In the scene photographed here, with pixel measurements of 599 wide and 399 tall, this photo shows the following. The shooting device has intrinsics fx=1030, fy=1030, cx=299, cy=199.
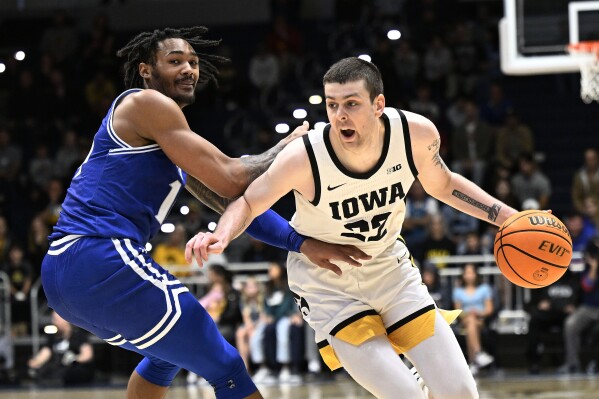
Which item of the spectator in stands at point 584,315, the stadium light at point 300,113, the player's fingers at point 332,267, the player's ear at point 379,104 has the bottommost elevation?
the spectator in stands at point 584,315

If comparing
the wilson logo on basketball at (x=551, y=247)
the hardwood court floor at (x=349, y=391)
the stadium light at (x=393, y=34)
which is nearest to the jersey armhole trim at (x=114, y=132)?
the wilson logo on basketball at (x=551, y=247)

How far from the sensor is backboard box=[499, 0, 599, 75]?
10.0m

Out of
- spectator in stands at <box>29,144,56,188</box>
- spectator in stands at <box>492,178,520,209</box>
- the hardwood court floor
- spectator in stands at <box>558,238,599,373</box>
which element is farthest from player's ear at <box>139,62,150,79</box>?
spectator in stands at <box>29,144,56,188</box>

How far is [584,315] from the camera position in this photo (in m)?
11.7

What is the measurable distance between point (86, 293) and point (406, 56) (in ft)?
41.5

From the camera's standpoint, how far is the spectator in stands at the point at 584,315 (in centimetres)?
1169

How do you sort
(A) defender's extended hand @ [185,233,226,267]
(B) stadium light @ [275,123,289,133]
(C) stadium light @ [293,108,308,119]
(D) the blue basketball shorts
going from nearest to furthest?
(A) defender's extended hand @ [185,233,226,267] < (D) the blue basketball shorts < (B) stadium light @ [275,123,289,133] < (C) stadium light @ [293,108,308,119]

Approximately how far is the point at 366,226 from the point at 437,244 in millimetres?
7913

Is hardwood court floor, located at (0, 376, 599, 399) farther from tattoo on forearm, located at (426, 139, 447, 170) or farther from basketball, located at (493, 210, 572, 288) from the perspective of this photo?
tattoo on forearm, located at (426, 139, 447, 170)

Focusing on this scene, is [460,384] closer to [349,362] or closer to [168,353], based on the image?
[349,362]

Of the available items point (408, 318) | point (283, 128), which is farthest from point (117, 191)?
point (283, 128)

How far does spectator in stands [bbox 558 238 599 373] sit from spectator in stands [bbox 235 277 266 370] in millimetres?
3522

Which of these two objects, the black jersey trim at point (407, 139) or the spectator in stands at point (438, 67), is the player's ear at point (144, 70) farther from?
the spectator in stands at point (438, 67)

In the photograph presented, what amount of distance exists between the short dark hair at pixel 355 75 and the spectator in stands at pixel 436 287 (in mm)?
7076
